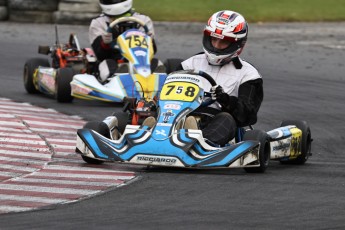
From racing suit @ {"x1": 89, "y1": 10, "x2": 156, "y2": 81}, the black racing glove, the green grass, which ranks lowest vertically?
the green grass

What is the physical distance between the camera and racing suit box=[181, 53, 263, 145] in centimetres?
927

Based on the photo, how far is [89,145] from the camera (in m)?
9.12

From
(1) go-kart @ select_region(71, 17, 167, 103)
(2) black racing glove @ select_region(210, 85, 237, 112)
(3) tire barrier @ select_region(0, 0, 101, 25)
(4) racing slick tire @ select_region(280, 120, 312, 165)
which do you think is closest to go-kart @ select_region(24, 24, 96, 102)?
(1) go-kart @ select_region(71, 17, 167, 103)


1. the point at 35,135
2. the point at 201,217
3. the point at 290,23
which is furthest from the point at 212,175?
the point at 290,23

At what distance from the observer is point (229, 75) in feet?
32.3

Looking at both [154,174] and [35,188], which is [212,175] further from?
[35,188]

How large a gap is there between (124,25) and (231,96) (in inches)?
205

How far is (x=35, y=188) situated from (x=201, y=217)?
60.3 inches

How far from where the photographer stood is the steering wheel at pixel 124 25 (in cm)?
1447

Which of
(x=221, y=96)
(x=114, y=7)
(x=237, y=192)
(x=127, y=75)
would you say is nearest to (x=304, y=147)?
(x=221, y=96)

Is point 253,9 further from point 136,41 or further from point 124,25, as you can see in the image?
point 136,41

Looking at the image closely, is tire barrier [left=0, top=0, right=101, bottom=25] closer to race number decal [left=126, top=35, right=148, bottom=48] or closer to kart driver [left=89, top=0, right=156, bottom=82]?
kart driver [left=89, top=0, right=156, bottom=82]

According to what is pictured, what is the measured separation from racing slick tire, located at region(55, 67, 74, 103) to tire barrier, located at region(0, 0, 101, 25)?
8.54 m

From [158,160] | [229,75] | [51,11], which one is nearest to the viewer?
[158,160]
